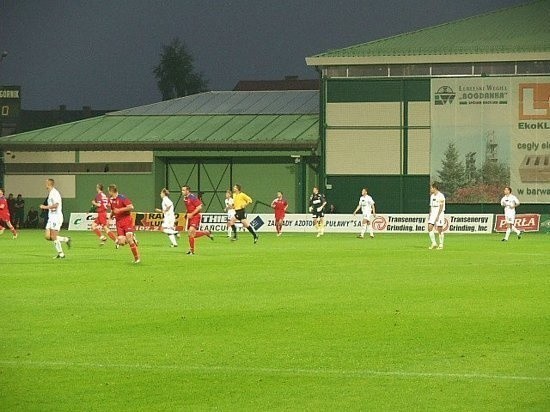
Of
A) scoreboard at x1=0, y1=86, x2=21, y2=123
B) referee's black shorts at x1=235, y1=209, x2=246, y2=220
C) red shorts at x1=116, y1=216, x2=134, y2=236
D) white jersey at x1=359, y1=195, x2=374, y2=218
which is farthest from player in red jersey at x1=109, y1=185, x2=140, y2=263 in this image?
scoreboard at x1=0, y1=86, x2=21, y2=123

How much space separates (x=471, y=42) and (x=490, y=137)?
5800 millimetres

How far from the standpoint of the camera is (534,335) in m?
16.0

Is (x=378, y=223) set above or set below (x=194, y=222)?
below

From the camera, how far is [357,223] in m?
64.7

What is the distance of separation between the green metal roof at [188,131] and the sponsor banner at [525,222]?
14.4m

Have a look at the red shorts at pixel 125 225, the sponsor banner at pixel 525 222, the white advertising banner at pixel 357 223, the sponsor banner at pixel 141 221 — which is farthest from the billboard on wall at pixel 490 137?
the red shorts at pixel 125 225

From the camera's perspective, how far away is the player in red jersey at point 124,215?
105ft

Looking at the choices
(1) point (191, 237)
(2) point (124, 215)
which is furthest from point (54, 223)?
(1) point (191, 237)

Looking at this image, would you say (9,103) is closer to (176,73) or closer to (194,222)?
(194,222)

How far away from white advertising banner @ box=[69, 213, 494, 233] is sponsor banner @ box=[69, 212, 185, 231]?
224cm

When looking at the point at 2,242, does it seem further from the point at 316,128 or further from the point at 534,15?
the point at 534,15

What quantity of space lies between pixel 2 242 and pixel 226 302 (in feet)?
100

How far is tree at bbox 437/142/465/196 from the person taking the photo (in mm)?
70062

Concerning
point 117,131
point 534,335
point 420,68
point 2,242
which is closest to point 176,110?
point 117,131
